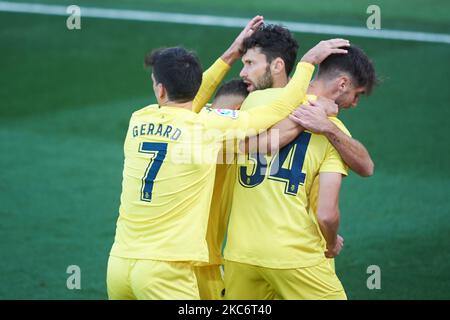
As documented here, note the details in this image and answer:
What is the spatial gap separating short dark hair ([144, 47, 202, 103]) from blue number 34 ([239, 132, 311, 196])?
0.53m

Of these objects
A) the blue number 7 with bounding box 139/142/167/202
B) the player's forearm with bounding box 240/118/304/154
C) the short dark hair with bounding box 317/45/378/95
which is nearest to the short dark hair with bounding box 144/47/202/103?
the blue number 7 with bounding box 139/142/167/202

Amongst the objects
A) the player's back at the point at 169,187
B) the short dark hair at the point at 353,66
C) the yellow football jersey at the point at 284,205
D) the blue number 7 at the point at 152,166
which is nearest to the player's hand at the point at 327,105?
the yellow football jersey at the point at 284,205

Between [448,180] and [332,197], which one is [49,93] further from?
[332,197]

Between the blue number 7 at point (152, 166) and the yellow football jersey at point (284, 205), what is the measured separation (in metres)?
0.53

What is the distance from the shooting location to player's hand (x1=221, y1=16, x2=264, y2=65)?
531 centimetres

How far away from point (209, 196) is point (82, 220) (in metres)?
3.37

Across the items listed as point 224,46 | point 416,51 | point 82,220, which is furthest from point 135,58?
point 82,220

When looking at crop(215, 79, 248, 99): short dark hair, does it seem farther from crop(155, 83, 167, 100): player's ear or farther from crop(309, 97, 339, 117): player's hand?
crop(155, 83, 167, 100): player's ear

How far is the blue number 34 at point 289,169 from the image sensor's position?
4.77m

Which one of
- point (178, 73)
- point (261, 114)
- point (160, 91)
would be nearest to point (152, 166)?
point (160, 91)

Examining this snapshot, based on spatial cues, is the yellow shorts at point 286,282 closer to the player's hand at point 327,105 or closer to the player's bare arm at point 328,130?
the player's bare arm at point 328,130

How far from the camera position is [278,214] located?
478cm

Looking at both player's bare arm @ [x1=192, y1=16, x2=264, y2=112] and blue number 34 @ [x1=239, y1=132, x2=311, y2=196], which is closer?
blue number 34 @ [x1=239, y1=132, x2=311, y2=196]

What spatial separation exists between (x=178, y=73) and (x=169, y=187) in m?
0.60
